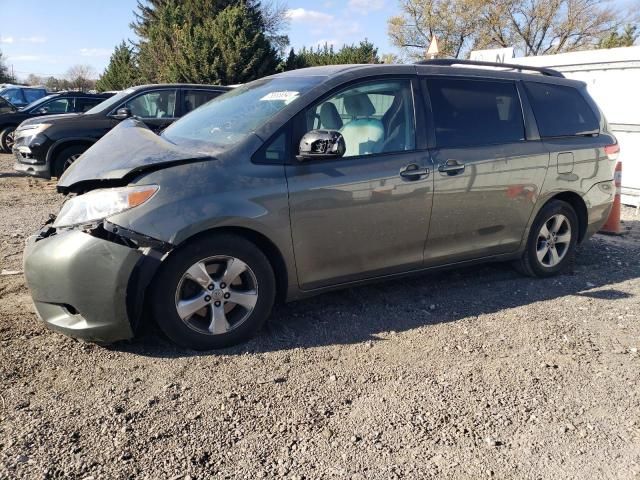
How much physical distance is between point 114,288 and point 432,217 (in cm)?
227

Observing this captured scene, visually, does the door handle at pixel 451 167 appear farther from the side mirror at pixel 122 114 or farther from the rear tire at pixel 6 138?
the rear tire at pixel 6 138

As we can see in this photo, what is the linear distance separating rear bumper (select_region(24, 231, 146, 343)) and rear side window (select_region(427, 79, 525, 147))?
7.99 ft

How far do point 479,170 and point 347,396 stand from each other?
2174 mm

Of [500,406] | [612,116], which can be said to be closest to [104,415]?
[500,406]

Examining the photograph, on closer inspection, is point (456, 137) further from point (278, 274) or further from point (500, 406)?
point (500, 406)

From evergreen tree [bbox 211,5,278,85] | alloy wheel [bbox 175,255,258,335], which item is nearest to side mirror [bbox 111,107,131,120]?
alloy wheel [bbox 175,255,258,335]

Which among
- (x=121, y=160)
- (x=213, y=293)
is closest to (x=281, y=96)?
(x=121, y=160)

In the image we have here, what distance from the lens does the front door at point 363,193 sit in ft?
11.8

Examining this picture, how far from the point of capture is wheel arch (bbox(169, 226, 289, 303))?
3.31 metres

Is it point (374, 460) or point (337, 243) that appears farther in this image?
point (337, 243)

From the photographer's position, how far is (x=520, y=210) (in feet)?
15.3

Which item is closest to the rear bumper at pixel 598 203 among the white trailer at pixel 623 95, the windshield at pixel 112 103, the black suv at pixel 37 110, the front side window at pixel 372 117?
the front side window at pixel 372 117

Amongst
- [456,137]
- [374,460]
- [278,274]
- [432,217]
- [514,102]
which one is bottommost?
[374,460]

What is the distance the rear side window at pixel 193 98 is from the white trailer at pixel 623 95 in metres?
6.42
